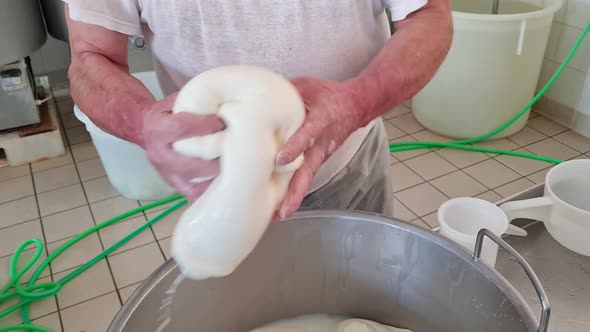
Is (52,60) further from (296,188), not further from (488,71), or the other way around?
(296,188)

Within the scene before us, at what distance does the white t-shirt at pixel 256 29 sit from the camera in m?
0.57

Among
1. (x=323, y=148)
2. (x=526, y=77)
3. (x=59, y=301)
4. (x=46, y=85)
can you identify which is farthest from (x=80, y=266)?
(x=526, y=77)

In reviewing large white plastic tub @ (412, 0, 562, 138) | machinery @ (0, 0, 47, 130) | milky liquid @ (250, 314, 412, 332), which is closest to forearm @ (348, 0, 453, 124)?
milky liquid @ (250, 314, 412, 332)

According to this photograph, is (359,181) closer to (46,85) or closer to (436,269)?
(436,269)

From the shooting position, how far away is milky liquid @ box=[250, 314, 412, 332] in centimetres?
60

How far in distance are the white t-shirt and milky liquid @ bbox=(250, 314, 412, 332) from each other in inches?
10.7

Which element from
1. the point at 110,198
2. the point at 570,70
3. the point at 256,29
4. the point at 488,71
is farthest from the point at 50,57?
the point at 570,70

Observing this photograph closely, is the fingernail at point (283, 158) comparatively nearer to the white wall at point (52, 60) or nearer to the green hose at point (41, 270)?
the green hose at point (41, 270)

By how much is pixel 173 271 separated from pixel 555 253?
1.43 ft

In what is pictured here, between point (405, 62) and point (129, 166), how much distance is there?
1093mm

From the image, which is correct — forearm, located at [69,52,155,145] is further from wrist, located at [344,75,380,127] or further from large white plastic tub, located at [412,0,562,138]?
large white plastic tub, located at [412,0,562,138]

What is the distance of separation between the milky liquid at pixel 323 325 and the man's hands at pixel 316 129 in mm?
213

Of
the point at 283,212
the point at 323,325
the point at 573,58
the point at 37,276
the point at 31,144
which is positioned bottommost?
the point at 37,276

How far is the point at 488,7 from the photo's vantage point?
185cm
